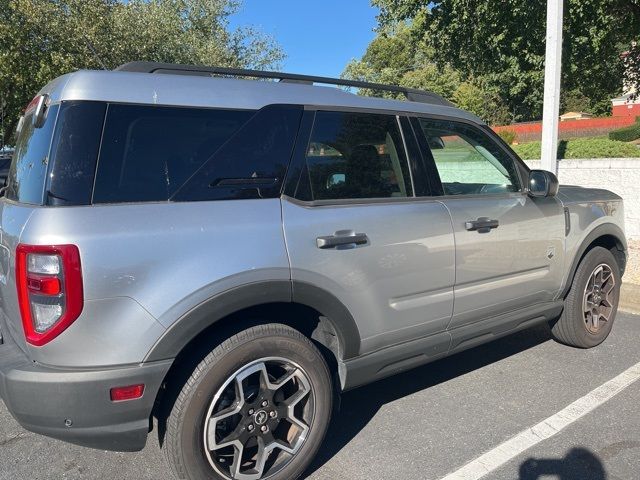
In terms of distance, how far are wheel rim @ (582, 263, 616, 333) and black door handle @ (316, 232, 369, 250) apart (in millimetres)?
2392

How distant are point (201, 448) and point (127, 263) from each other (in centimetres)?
88

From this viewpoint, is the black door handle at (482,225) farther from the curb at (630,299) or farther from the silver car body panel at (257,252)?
the curb at (630,299)

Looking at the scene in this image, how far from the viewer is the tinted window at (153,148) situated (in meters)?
2.18

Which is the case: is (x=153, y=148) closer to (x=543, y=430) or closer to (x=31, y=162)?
(x=31, y=162)

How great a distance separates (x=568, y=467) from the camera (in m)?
2.80

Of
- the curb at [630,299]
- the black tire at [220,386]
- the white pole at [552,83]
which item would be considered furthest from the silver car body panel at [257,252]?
the white pole at [552,83]

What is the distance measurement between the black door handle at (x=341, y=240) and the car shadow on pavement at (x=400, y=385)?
3.97ft

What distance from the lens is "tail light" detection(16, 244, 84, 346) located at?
201 cm

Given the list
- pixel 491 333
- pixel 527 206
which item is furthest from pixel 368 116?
pixel 491 333

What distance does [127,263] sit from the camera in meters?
2.09

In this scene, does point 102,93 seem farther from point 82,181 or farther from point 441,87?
point 441,87

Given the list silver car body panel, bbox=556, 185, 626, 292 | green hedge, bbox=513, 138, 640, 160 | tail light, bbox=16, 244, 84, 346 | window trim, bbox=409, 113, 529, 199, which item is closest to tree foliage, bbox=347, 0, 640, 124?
green hedge, bbox=513, 138, 640, 160

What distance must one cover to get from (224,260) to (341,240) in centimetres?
61

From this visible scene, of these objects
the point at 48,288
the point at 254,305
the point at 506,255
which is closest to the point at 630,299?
the point at 506,255
